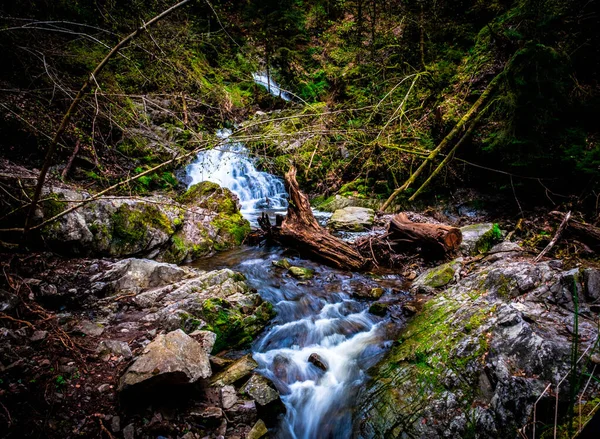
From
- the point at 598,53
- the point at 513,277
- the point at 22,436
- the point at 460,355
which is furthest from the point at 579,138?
the point at 22,436

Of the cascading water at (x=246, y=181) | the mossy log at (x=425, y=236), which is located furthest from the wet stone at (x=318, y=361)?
the cascading water at (x=246, y=181)

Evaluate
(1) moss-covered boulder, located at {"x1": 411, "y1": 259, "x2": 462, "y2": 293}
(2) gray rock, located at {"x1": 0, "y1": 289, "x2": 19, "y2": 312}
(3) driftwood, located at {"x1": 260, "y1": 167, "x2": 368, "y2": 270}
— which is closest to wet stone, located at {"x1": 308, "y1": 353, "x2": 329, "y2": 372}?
(1) moss-covered boulder, located at {"x1": 411, "y1": 259, "x2": 462, "y2": 293}

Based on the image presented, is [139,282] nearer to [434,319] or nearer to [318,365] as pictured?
[318,365]

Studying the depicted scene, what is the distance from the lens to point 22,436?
6.45ft

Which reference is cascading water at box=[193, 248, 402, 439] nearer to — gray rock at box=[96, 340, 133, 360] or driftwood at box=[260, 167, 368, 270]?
driftwood at box=[260, 167, 368, 270]

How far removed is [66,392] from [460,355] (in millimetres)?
3442

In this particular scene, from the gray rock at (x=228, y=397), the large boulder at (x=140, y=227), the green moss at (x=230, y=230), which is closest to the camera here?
the gray rock at (x=228, y=397)

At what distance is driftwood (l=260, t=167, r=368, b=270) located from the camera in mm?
5891

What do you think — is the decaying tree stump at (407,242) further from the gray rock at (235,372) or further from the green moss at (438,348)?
the gray rock at (235,372)

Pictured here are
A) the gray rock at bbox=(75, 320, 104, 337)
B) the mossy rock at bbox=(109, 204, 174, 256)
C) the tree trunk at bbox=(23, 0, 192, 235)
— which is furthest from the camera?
the mossy rock at bbox=(109, 204, 174, 256)

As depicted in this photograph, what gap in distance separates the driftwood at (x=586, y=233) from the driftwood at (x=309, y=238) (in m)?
3.15

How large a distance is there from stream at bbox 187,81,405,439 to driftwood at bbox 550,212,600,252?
252cm

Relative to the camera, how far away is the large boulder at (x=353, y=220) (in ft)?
25.7

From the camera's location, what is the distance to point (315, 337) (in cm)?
419
